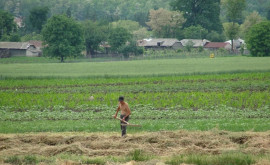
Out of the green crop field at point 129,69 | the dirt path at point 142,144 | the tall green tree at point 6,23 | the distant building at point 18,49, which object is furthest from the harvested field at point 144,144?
the tall green tree at point 6,23

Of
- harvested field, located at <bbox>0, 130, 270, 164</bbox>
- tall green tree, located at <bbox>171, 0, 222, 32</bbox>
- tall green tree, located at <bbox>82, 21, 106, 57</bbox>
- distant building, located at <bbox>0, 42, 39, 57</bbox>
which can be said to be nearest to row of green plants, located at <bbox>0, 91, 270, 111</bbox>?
harvested field, located at <bbox>0, 130, 270, 164</bbox>

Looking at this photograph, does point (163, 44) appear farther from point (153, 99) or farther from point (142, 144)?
point (142, 144)

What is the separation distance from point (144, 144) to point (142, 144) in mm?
87

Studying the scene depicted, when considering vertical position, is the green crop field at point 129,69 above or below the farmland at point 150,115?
above

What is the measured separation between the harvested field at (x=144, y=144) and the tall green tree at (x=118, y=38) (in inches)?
3807

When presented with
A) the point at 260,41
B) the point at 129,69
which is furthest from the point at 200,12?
the point at 129,69

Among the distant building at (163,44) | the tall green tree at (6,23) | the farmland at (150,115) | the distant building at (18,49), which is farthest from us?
the distant building at (163,44)

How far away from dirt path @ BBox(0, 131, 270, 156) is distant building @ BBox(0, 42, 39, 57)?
9184 cm

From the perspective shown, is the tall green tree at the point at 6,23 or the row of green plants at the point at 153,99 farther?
the tall green tree at the point at 6,23

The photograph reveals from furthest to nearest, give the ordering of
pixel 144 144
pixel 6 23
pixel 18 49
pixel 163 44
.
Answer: pixel 163 44 < pixel 6 23 < pixel 18 49 < pixel 144 144

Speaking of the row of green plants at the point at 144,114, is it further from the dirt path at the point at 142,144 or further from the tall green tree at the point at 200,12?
the tall green tree at the point at 200,12

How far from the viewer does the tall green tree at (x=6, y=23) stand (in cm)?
11810

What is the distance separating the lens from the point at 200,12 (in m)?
151

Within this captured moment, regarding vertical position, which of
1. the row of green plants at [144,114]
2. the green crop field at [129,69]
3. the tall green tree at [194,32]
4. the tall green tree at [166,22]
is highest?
the tall green tree at [166,22]
